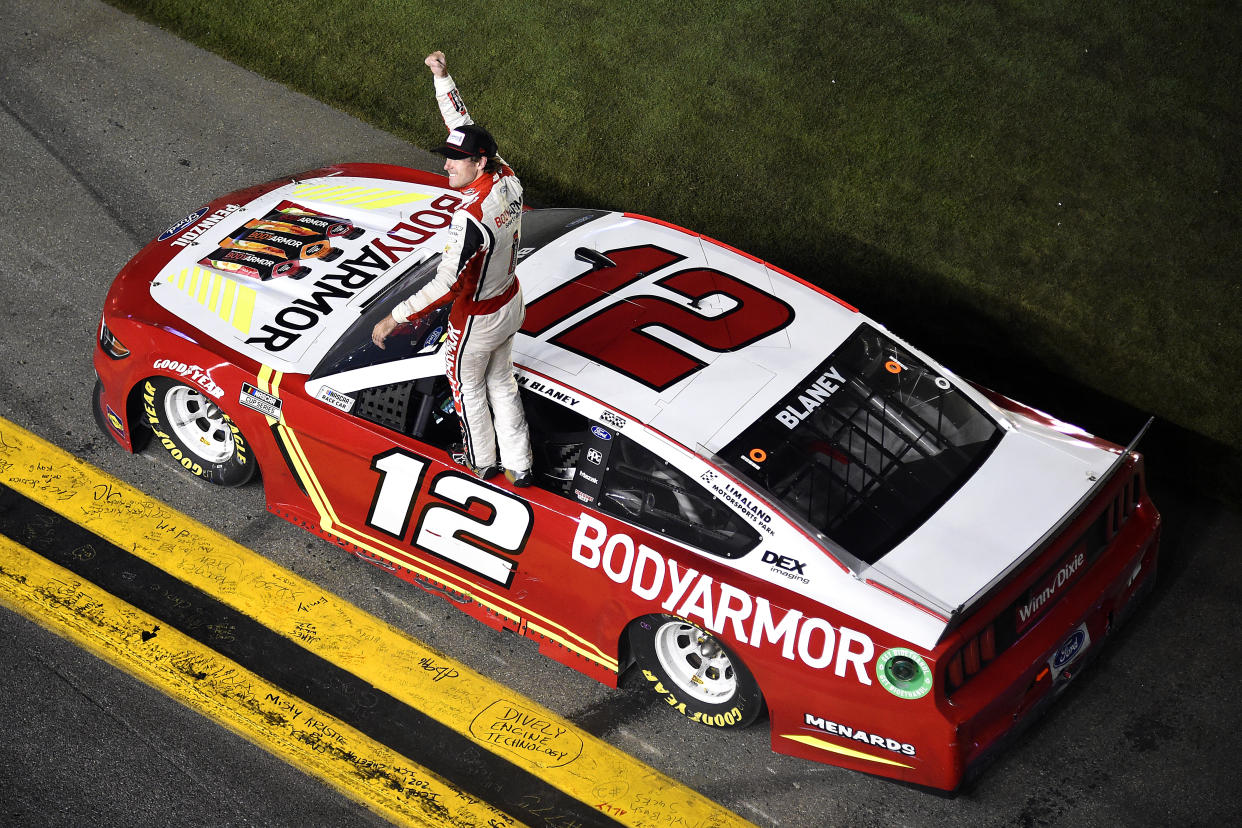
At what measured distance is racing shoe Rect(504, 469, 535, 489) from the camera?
15.0 ft

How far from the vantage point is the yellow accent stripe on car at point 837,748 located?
4148mm

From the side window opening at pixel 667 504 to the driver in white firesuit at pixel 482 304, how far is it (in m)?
0.40

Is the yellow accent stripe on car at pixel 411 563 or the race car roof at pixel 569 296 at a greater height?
the race car roof at pixel 569 296

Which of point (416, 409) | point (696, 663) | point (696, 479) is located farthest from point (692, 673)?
point (416, 409)

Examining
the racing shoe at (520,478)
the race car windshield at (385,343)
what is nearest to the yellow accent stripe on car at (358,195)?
the race car windshield at (385,343)

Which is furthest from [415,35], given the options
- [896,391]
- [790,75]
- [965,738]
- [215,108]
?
[965,738]

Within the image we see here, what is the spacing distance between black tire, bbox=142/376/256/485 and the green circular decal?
10.2 feet

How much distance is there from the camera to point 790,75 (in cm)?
812

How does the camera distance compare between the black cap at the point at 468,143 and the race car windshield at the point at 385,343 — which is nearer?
the black cap at the point at 468,143

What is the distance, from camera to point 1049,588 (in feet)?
13.9

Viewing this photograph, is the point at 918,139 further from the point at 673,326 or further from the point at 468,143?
the point at 468,143

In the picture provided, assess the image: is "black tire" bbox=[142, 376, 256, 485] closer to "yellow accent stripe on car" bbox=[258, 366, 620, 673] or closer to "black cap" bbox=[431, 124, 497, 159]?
"yellow accent stripe on car" bbox=[258, 366, 620, 673]

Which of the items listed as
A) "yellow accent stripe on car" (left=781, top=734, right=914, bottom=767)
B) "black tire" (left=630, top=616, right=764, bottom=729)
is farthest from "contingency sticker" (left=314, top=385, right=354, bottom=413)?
"yellow accent stripe on car" (left=781, top=734, right=914, bottom=767)

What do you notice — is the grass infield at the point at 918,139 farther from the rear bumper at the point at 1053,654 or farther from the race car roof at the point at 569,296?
the race car roof at the point at 569,296
